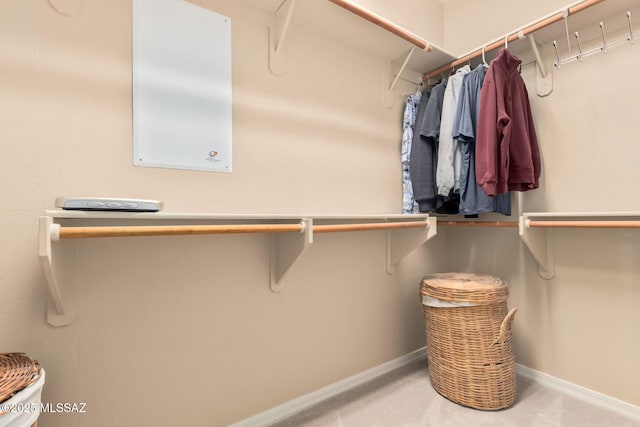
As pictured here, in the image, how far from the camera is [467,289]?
1527mm

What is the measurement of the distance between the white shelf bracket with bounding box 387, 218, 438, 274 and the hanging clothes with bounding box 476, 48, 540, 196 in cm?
36

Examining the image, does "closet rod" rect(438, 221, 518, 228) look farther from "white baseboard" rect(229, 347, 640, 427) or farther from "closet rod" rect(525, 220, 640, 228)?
"white baseboard" rect(229, 347, 640, 427)

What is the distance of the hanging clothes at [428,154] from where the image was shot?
1.85m

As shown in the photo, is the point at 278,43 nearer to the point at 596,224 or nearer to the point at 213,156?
the point at 213,156

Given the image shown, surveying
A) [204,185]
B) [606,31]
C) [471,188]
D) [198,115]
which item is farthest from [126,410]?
[606,31]

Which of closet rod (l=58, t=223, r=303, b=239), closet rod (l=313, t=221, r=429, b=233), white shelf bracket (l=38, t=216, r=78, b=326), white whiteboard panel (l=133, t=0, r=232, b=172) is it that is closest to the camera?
closet rod (l=58, t=223, r=303, b=239)

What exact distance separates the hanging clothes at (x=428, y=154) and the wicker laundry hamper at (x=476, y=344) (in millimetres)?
500

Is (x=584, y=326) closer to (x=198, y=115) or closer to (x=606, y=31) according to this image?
(x=606, y=31)

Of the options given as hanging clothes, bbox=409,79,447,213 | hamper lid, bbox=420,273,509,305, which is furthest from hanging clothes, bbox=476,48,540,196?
hamper lid, bbox=420,273,509,305

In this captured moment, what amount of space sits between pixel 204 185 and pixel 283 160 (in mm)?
400

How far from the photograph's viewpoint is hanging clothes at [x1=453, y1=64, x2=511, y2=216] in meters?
1.64

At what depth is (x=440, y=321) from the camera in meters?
1.65

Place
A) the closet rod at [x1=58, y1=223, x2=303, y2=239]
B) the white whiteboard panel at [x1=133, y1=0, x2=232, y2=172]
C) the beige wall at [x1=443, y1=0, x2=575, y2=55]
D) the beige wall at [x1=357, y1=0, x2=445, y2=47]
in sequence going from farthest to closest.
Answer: the beige wall at [x1=357, y1=0, x2=445, y2=47]
the beige wall at [x1=443, y1=0, x2=575, y2=55]
the white whiteboard panel at [x1=133, y1=0, x2=232, y2=172]
the closet rod at [x1=58, y1=223, x2=303, y2=239]

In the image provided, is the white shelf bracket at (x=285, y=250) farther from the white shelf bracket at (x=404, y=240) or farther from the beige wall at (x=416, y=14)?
the beige wall at (x=416, y=14)
